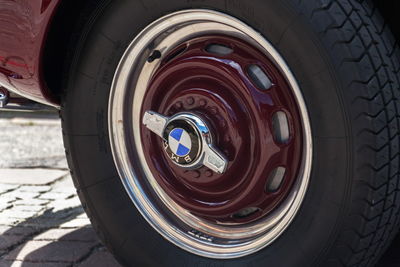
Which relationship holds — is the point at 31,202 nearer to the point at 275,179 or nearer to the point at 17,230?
the point at 17,230

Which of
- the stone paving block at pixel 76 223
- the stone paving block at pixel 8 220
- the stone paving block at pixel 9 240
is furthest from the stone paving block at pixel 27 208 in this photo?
the stone paving block at pixel 9 240

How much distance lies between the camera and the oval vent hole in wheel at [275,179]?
5.47ft

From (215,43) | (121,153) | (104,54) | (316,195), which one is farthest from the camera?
(121,153)

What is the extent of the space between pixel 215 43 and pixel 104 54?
0.37 meters

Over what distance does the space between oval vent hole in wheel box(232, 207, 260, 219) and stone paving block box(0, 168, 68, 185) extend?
2.02m

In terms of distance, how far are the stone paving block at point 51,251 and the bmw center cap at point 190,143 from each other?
0.74 meters

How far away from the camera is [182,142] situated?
175 cm

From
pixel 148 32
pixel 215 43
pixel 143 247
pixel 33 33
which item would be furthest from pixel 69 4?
pixel 143 247

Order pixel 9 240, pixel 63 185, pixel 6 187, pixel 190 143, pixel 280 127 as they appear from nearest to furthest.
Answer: pixel 280 127 < pixel 190 143 < pixel 9 240 < pixel 6 187 < pixel 63 185

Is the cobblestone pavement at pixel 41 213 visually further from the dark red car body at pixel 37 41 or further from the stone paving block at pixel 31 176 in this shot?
the dark red car body at pixel 37 41

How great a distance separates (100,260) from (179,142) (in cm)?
73

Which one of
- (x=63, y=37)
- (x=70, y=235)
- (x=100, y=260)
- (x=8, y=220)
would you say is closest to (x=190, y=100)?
(x=63, y=37)

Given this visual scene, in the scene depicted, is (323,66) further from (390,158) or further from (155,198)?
(155,198)

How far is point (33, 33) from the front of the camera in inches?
72.1
